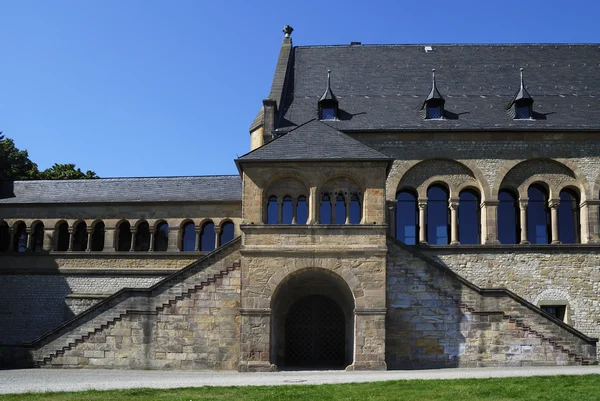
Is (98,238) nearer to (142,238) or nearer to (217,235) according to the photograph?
(142,238)

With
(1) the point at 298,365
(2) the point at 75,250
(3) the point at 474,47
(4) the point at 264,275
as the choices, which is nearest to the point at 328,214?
(4) the point at 264,275

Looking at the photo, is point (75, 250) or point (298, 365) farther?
point (75, 250)

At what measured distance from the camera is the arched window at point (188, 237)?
34.4 meters

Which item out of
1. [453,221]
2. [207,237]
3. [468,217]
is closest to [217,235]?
[207,237]

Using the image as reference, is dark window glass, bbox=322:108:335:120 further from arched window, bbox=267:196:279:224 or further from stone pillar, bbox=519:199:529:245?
stone pillar, bbox=519:199:529:245

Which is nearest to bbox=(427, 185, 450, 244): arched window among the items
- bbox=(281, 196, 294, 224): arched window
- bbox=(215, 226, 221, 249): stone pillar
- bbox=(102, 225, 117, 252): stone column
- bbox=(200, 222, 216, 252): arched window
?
bbox=(281, 196, 294, 224): arched window

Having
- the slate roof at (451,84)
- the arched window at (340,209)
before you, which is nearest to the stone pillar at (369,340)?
the arched window at (340,209)

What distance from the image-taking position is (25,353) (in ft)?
84.8

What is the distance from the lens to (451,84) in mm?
36156

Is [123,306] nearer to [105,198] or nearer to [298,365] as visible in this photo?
[298,365]

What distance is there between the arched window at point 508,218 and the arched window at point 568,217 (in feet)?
6.00

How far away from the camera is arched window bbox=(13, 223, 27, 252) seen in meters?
35.6

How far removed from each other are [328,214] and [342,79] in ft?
40.2

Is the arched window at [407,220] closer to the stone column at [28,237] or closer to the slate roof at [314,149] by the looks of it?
the slate roof at [314,149]
